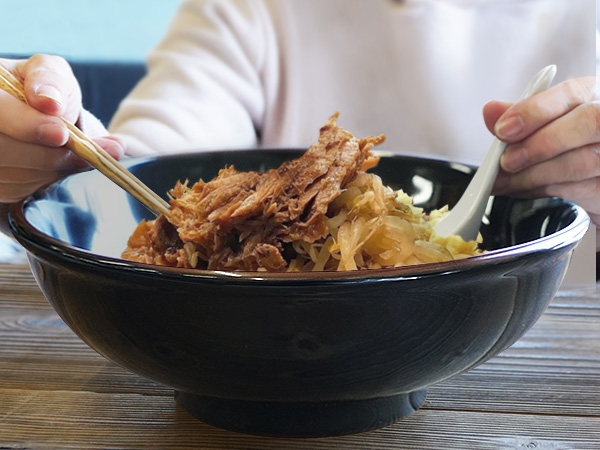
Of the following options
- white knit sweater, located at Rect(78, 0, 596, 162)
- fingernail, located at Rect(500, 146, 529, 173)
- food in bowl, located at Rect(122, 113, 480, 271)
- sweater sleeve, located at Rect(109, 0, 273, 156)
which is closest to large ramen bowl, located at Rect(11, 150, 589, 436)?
food in bowl, located at Rect(122, 113, 480, 271)

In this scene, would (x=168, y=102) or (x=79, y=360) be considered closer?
(x=79, y=360)

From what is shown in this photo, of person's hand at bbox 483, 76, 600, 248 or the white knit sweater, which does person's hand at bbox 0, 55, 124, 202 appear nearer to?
person's hand at bbox 483, 76, 600, 248

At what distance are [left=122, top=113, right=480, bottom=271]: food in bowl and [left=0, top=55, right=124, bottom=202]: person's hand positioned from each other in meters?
0.19

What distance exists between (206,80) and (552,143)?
1196 mm

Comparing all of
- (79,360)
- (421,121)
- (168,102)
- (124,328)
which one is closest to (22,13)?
(168,102)

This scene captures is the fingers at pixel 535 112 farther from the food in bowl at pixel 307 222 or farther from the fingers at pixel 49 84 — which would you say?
the fingers at pixel 49 84

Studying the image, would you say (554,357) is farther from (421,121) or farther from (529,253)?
(421,121)

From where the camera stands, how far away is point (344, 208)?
0.64 meters

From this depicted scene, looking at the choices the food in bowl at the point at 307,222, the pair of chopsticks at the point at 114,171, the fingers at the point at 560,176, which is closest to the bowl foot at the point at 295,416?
the food in bowl at the point at 307,222

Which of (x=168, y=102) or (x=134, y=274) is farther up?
(x=134, y=274)

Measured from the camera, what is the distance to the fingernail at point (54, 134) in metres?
0.71

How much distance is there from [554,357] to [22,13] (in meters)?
3.43

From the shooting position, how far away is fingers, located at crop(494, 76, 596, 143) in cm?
87

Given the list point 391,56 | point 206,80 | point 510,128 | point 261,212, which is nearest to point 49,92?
point 261,212
